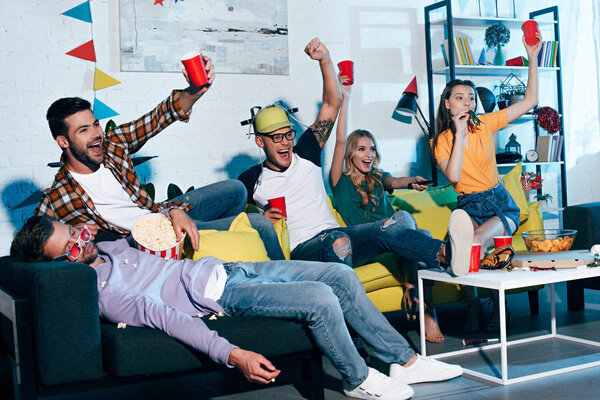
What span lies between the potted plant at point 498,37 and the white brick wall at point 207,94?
533 millimetres

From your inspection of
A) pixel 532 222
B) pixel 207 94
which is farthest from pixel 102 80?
pixel 532 222

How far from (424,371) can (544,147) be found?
3.31 metres

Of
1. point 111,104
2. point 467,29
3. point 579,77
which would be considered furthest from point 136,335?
point 579,77

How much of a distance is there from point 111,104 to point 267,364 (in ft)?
9.17

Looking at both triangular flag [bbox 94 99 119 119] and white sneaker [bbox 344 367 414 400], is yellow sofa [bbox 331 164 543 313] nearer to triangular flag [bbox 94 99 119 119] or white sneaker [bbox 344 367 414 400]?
white sneaker [bbox 344 367 414 400]

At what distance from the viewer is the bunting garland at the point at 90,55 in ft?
13.4

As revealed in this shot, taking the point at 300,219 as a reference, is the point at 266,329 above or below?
below

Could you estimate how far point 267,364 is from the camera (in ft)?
6.02

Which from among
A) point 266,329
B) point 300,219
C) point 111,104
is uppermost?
point 111,104

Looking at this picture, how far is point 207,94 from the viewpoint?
14.5 feet

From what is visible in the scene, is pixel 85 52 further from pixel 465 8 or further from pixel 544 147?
pixel 544 147

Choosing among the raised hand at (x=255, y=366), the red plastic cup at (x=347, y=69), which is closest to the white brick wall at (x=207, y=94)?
the red plastic cup at (x=347, y=69)

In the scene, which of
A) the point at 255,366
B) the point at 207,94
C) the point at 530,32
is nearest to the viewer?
the point at 255,366

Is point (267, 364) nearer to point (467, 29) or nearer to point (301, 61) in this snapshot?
point (301, 61)
